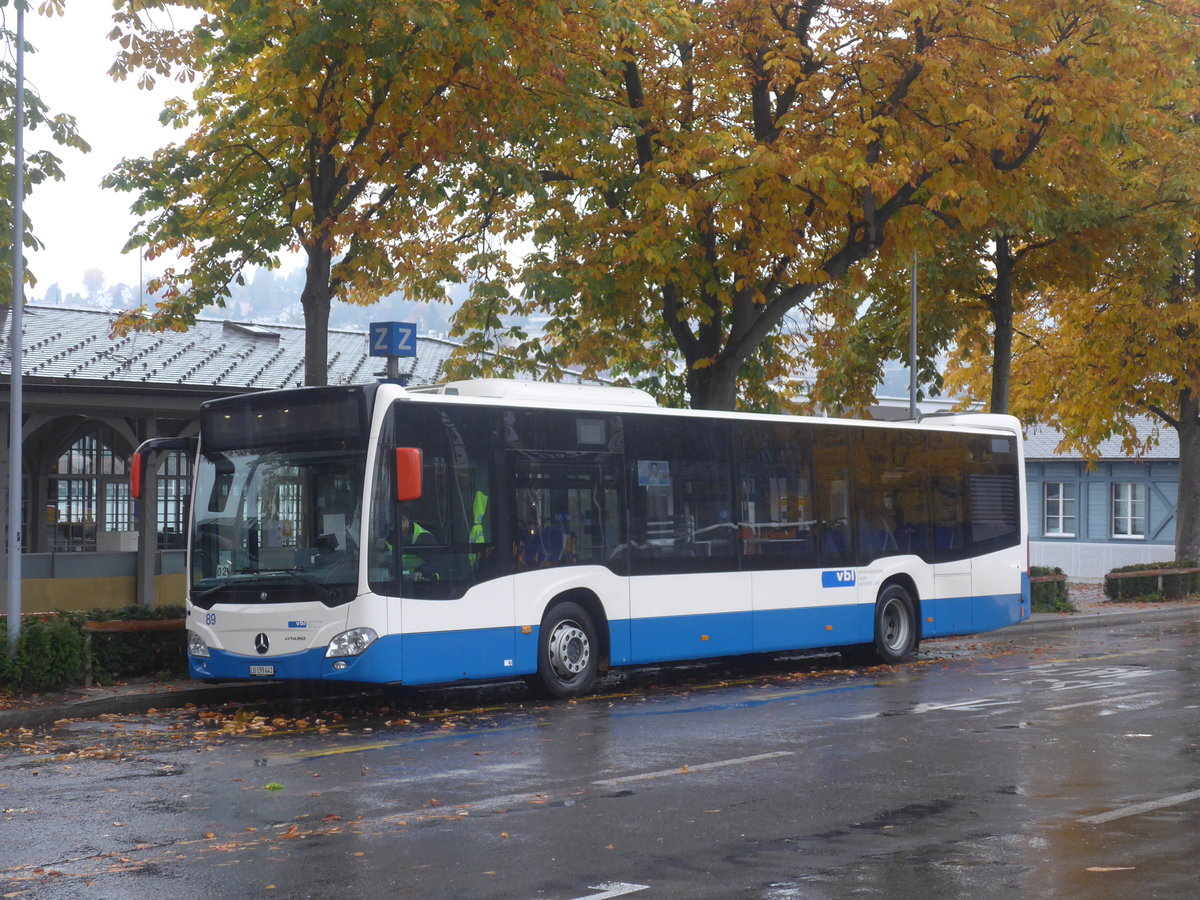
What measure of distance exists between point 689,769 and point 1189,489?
26.8m

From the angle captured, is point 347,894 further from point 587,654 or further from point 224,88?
point 224,88

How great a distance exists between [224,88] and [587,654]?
26.9ft

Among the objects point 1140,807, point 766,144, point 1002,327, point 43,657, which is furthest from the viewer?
point 1002,327

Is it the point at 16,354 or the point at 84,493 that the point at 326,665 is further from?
the point at 84,493

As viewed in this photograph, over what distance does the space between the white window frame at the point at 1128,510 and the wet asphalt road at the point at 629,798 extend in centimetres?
3324

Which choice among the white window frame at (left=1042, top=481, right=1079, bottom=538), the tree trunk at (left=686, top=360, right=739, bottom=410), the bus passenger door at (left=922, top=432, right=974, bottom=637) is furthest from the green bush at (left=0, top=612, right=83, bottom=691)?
the white window frame at (left=1042, top=481, right=1079, bottom=538)

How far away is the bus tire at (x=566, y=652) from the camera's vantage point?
15.2 m

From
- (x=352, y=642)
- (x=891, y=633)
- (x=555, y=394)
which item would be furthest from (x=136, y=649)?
(x=891, y=633)

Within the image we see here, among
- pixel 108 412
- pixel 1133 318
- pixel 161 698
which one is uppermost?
pixel 1133 318

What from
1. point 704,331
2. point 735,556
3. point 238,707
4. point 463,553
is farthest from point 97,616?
point 704,331

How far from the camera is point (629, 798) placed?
945 centimetres

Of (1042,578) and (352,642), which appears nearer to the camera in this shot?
(352,642)

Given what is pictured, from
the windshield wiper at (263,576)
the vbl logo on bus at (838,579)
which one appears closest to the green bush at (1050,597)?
the vbl logo on bus at (838,579)

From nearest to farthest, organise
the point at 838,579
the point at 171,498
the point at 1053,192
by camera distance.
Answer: the point at 838,579
the point at 1053,192
the point at 171,498
